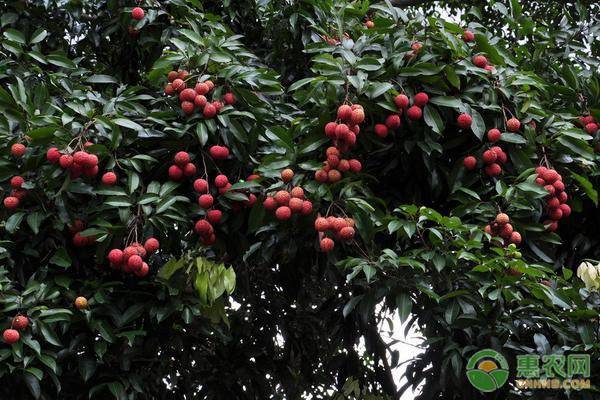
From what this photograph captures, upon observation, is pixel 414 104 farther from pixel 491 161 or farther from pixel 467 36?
pixel 467 36

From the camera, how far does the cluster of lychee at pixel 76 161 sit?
3320mm

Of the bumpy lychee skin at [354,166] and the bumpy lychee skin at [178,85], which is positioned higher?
the bumpy lychee skin at [178,85]

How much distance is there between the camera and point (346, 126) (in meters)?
3.30

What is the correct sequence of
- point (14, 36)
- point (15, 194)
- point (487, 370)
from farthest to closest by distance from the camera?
point (14, 36)
point (15, 194)
point (487, 370)

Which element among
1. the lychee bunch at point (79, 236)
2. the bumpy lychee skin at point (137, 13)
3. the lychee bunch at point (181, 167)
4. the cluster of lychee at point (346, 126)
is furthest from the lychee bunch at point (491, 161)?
the bumpy lychee skin at point (137, 13)

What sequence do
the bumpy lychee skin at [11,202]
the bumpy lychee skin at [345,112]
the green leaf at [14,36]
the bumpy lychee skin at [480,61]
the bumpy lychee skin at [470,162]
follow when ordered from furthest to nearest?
the green leaf at [14,36] < the bumpy lychee skin at [480,61] < the bumpy lychee skin at [470,162] < the bumpy lychee skin at [11,202] < the bumpy lychee skin at [345,112]

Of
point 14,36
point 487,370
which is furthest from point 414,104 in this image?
point 14,36

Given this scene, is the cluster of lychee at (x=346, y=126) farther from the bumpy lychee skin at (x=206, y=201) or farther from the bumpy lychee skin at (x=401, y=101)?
the bumpy lychee skin at (x=206, y=201)

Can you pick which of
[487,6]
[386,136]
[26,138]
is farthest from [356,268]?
[487,6]

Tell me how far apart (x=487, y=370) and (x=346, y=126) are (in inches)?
37.0

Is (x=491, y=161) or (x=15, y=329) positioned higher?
(x=491, y=161)

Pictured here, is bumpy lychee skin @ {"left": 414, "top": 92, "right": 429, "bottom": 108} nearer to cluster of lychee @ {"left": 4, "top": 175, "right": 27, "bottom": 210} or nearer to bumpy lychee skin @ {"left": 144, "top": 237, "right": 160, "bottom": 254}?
bumpy lychee skin @ {"left": 144, "top": 237, "right": 160, "bottom": 254}

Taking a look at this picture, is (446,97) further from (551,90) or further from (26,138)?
(26,138)

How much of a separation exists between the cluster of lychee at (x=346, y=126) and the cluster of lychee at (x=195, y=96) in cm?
46
